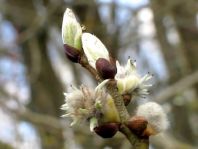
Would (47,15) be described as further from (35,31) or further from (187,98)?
(187,98)

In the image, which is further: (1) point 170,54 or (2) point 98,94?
(1) point 170,54

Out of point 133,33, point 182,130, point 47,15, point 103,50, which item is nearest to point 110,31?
point 133,33

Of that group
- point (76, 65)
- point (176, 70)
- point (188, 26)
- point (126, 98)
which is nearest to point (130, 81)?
point (126, 98)

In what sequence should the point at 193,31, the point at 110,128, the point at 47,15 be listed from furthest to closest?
the point at 193,31, the point at 47,15, the point at 110,128

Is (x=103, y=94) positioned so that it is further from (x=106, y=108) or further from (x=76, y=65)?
(x=76, y=65)

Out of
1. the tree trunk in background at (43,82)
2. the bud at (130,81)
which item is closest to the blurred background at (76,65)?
the tree trunk in background at (43,82)

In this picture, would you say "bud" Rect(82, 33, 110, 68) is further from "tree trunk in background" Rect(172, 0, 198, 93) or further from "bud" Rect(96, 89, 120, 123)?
"tree trunk in background" Rect(172, 0, 198, 93)
